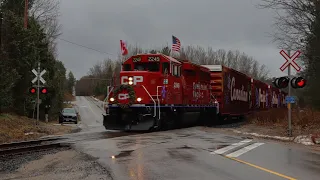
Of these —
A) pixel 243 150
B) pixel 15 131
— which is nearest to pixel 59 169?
pixel 243 150

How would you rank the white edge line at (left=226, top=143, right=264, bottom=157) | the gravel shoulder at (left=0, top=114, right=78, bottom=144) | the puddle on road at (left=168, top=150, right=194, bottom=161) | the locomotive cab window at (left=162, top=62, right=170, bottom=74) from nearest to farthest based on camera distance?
1. the puddle on road at (left=168, top=150, right=194, bottom=161)
2. the white edge line at (left=226, top=143, right=264, bottom=157)
3. the gravel shoulder at (left=0, top=114, right=78, bottom=144)
4. the locomotive cab window at (left=162, top=62, right=170, bottom=74)

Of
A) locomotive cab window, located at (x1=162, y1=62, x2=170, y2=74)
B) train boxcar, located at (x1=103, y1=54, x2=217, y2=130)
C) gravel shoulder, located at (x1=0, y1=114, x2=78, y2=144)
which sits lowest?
gravel shoulder, located at (x1=0, y1=114, x2=78, y2=144)

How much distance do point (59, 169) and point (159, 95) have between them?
1020 centimetres

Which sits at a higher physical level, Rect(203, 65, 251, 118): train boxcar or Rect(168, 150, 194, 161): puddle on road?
Rect(203, 65, 251, 118): train boxcar

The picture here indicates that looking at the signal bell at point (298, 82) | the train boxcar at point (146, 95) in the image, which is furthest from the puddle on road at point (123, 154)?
the signal bell at point (298, 82)

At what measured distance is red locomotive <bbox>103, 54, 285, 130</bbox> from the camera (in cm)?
1797

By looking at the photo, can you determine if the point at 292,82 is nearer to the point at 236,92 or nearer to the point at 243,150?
the point at 243,150

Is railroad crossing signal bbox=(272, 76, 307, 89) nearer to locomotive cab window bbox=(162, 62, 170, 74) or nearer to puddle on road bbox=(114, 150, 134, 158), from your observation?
locomotive cab window bbox=(162, 62, 170, 74)

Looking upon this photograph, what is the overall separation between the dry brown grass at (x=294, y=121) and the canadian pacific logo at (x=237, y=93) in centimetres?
261

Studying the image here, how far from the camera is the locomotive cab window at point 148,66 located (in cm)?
1861

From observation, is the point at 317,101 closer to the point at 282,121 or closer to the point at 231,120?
the point at 231,120

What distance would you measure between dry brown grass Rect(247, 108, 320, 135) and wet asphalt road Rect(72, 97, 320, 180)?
613 centimetres

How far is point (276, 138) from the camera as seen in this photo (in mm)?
15539

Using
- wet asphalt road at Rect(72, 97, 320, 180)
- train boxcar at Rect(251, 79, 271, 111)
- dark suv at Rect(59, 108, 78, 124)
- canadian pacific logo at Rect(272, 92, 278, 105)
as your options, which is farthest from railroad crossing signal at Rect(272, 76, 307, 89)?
canadian pacific logo at Rect(272, 92, 278, 105)
